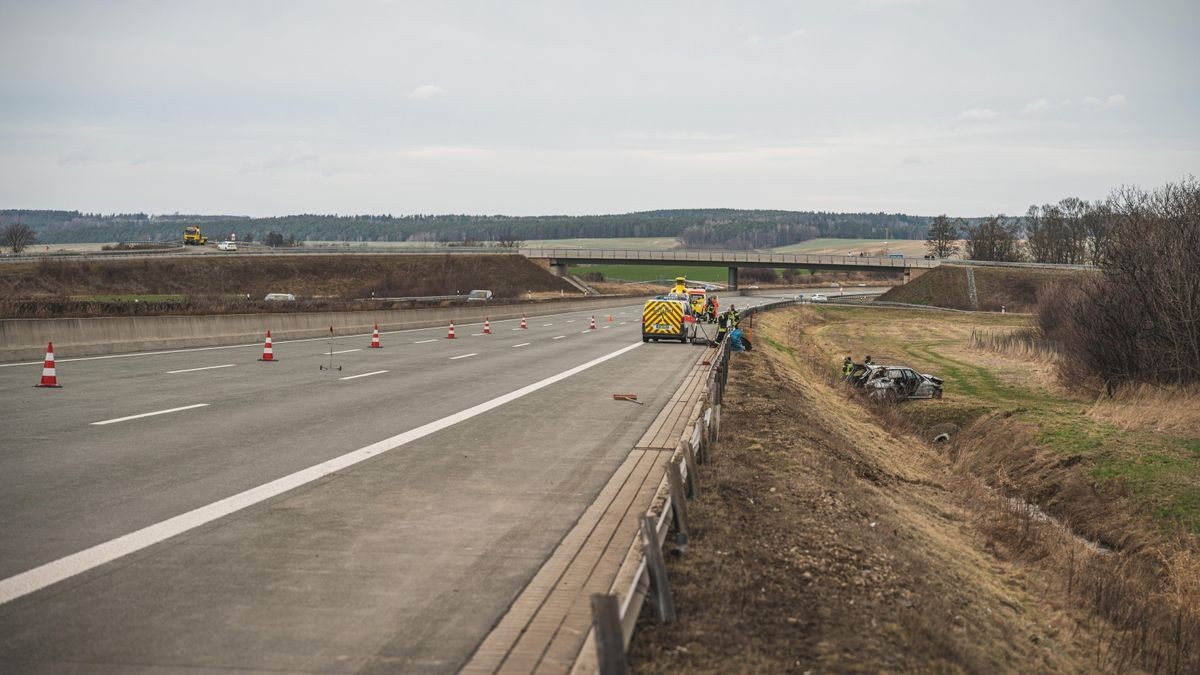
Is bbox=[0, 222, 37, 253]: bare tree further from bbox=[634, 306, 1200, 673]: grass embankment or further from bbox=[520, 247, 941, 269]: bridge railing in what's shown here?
bbox=[634, 306, 1200, 673]: grass embankment

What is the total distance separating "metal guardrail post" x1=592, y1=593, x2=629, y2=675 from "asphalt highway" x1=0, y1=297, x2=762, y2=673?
144 cm

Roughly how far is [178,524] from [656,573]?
4.65 metres

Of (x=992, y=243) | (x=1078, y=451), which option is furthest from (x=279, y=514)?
(x=992, y=243)

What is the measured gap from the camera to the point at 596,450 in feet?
47.2

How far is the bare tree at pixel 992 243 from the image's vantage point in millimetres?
155500

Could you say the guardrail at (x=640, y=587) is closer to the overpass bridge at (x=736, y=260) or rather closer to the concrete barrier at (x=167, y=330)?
the concrete barrier at (x=167, y=330)

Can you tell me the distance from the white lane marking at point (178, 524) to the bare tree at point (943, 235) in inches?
6509

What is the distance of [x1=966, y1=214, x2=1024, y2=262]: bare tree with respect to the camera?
6122 inches

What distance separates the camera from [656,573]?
22.2 ft

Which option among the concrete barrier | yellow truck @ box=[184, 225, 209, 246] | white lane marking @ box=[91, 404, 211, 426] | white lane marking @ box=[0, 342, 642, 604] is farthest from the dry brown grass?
yellow truck @ box=[184, 225, 209, 246]

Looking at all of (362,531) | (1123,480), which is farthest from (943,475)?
(362,531)

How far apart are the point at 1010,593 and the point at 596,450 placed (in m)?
5.32

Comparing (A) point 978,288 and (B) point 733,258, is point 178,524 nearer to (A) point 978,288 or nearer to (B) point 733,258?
(A) point 978,288

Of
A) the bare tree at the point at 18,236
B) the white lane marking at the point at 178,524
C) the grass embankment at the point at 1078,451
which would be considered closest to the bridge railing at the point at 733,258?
the bare tree at the point at 18,236
